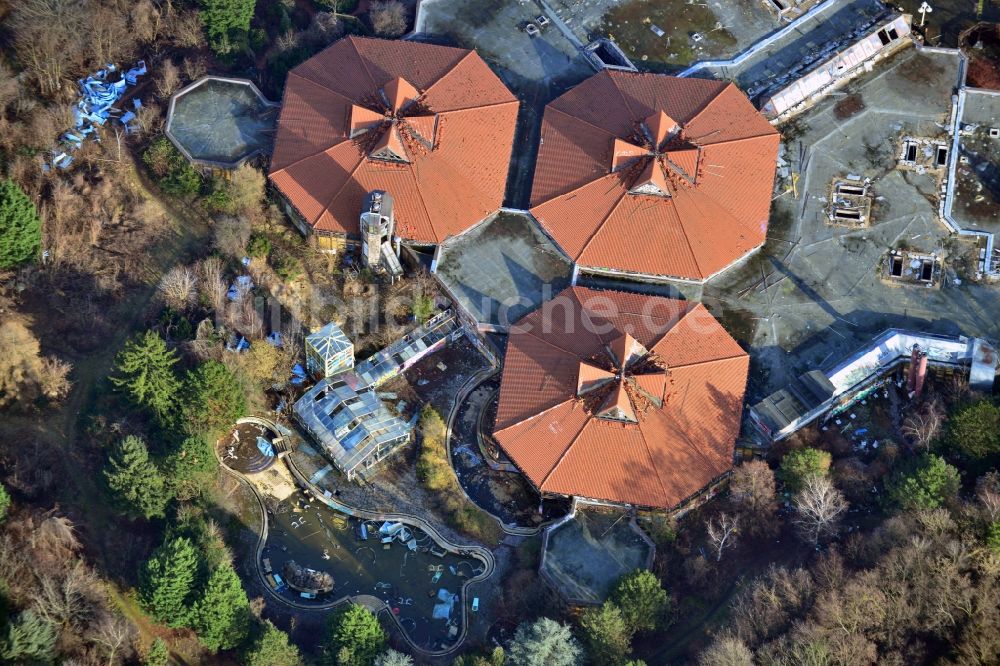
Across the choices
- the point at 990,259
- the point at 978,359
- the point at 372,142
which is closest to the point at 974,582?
the point at 978,359

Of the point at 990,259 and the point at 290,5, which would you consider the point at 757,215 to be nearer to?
the point at 990,259

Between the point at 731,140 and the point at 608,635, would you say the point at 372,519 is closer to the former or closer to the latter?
the point at 608,635

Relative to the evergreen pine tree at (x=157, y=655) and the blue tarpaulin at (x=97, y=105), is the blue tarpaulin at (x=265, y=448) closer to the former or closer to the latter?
the evergreen pine tree at (x=157, y=655)

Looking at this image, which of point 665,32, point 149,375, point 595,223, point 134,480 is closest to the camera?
point 134,480

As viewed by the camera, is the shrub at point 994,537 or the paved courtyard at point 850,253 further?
the paved courtyard at point 850,253

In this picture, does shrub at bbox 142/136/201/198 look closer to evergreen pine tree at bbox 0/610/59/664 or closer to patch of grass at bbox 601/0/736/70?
evergreen pine tree at bbox 0/610/59/664

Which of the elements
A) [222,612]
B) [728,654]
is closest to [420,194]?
[222,612]

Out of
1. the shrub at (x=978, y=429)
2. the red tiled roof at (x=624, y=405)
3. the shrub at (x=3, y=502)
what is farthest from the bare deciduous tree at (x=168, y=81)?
the shrub at (x=978, y=429)
